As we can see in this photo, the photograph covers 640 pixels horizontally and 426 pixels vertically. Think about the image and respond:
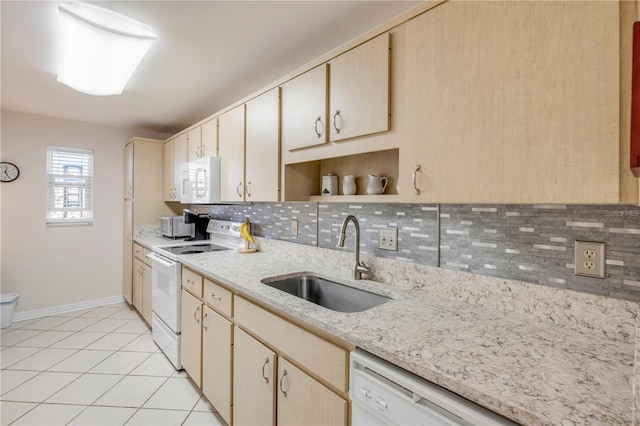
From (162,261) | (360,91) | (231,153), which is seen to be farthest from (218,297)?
(360,91)

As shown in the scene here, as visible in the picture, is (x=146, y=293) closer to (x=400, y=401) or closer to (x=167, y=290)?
(x=167, y=290)

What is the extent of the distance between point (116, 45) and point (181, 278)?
1.59 meters

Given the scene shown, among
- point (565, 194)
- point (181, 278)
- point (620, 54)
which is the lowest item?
point (181, 278)

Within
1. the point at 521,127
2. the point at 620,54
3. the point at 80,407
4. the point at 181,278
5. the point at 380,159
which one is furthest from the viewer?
the point at 181,278

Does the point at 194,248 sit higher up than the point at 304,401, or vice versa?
the point at 194,248

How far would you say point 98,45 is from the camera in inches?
69.1

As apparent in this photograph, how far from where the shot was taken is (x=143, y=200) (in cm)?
364

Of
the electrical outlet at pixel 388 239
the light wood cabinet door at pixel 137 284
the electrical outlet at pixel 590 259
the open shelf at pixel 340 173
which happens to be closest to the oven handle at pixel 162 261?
the light wood cabinet door at pixel 137 284

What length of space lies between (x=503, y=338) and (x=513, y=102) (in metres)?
0.74

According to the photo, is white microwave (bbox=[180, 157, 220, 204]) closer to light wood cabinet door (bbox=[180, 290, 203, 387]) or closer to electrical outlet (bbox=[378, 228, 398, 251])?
light wood cabinet door (bbox=[180, 290, 203, 387])

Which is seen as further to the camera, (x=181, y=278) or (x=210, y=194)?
(x=210, y=194)


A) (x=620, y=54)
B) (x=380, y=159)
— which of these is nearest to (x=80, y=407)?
(x=380, y=159)

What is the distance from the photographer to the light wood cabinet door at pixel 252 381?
4.51ft

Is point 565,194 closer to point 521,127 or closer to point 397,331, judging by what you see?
point 521,127
